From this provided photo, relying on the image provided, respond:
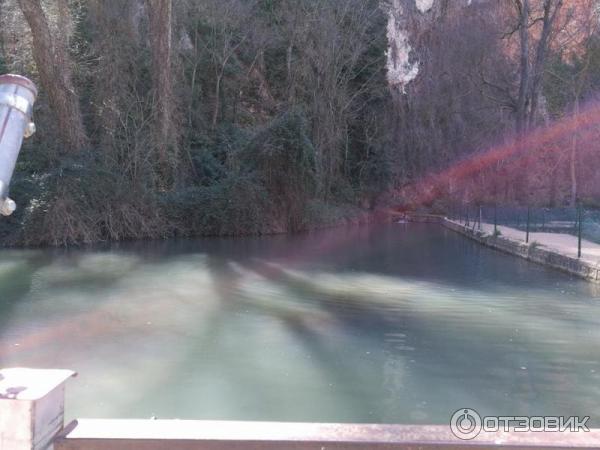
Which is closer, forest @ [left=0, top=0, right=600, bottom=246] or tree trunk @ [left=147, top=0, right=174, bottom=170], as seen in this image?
forest @ [left=0, top=0, right=600, bottom=246]

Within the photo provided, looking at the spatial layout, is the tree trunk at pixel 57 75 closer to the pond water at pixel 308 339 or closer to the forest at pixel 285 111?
the forest at pixel 285 111

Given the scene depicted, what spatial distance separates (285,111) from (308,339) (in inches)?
833

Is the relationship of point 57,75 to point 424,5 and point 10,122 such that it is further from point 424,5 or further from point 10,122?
point 424,5

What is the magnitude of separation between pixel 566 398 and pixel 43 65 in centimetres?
1923

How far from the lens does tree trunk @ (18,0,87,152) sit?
19.6m

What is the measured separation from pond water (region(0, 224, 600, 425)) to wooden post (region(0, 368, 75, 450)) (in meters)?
2.25

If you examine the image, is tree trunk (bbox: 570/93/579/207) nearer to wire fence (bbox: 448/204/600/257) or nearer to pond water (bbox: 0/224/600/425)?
wire fence (bbox: 448/204/600/257)

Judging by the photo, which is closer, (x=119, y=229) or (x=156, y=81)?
(x=119, y=229)

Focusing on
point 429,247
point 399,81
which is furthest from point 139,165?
point 399,81

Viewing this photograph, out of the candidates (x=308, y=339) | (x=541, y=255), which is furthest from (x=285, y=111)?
(x=308, y=339)

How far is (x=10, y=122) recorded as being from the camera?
107 inches

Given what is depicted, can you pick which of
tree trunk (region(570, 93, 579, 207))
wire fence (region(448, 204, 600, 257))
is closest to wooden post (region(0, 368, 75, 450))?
wire fence (region(448, 204, 600, 257))

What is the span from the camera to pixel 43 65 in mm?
20172

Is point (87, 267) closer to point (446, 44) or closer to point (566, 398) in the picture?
point (566, 398)
